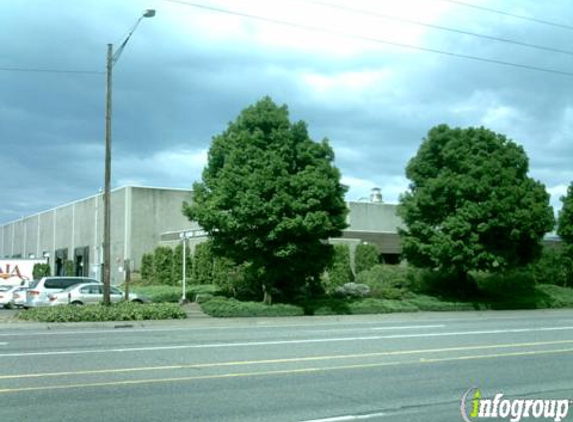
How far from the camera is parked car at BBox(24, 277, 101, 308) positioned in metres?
31.2

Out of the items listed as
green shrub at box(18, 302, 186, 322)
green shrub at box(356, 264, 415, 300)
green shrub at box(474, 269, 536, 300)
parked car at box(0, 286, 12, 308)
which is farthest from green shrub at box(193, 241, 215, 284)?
green shrub at box(18, 302, 186, 322)

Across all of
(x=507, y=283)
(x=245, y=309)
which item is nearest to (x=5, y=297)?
(x=245, y=309)

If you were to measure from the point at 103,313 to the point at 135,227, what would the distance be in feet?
103

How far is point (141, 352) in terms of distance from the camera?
47.9 ft

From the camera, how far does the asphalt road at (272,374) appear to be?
8.72 m

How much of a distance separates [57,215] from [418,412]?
231 feet

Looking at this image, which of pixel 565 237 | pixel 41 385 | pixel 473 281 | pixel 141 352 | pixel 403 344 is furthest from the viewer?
pixel 565 237

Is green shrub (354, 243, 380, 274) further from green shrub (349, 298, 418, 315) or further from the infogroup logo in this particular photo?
the infogroup logo

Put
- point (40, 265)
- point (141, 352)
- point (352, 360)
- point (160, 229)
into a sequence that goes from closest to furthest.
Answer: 1. point (352, 360)
2. point (141, 352)
3. point (40, 265)
4. point (160, 229)

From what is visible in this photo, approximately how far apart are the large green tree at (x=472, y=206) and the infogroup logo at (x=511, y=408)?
24885mm

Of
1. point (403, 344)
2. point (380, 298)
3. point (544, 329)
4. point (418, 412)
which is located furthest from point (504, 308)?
point (418, 412)

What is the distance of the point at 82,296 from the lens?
31.0m

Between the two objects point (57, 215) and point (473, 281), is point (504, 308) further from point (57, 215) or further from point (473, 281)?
point (57, 215)

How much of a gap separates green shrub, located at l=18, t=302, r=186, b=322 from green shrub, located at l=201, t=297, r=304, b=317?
188 centimetres
